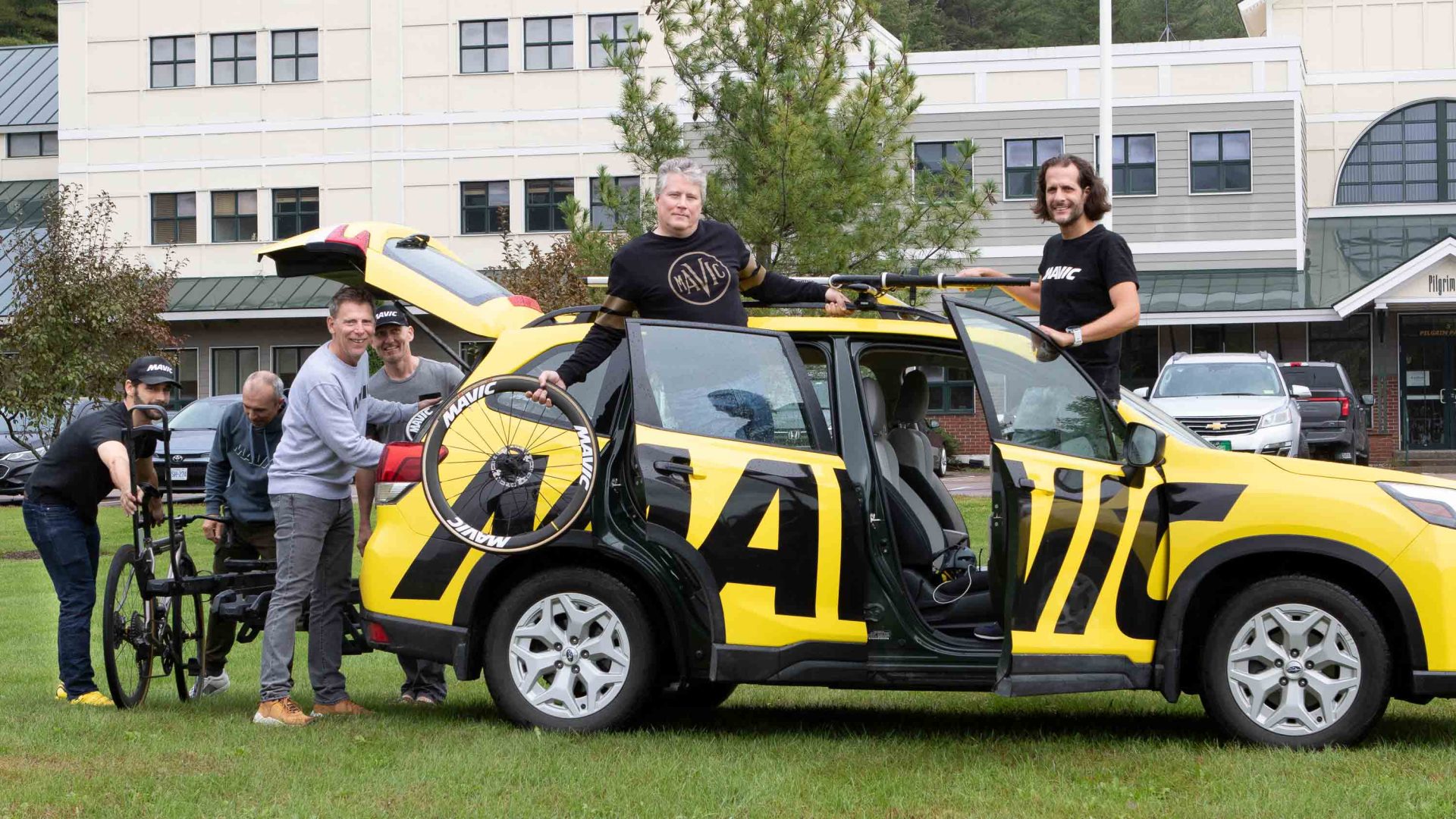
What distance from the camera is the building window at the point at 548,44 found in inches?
1499

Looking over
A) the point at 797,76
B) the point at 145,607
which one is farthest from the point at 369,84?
the point at 145,607

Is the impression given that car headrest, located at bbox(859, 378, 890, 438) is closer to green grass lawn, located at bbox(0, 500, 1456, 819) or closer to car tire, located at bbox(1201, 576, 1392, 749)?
green grass lawn, located at bbox(0, 500, 1456, 819)

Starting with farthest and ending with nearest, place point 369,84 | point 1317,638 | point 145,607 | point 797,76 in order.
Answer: point 369,84 < point 797,76 < point 145,607 < point 1317,638

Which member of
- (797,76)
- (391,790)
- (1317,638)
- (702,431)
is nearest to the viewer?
(391,790)

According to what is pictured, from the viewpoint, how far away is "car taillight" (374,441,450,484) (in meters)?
6.88

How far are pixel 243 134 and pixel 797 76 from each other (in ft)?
89.5

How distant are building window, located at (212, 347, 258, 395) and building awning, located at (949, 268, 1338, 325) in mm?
17328

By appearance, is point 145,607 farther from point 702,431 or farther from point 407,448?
point 702,431

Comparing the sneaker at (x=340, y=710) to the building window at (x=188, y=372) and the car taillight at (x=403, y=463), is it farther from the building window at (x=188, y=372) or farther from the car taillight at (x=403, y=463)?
the building window at (x=188, y=372)

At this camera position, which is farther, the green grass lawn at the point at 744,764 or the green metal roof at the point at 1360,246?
the green metal roof at the point at 1360,246

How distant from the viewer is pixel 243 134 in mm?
39312

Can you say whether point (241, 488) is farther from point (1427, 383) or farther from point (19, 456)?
point (1427, 383)


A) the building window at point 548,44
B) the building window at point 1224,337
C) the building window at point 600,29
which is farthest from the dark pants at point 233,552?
the building window at point 548,44

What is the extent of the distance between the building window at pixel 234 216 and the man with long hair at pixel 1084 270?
34.7 metres
